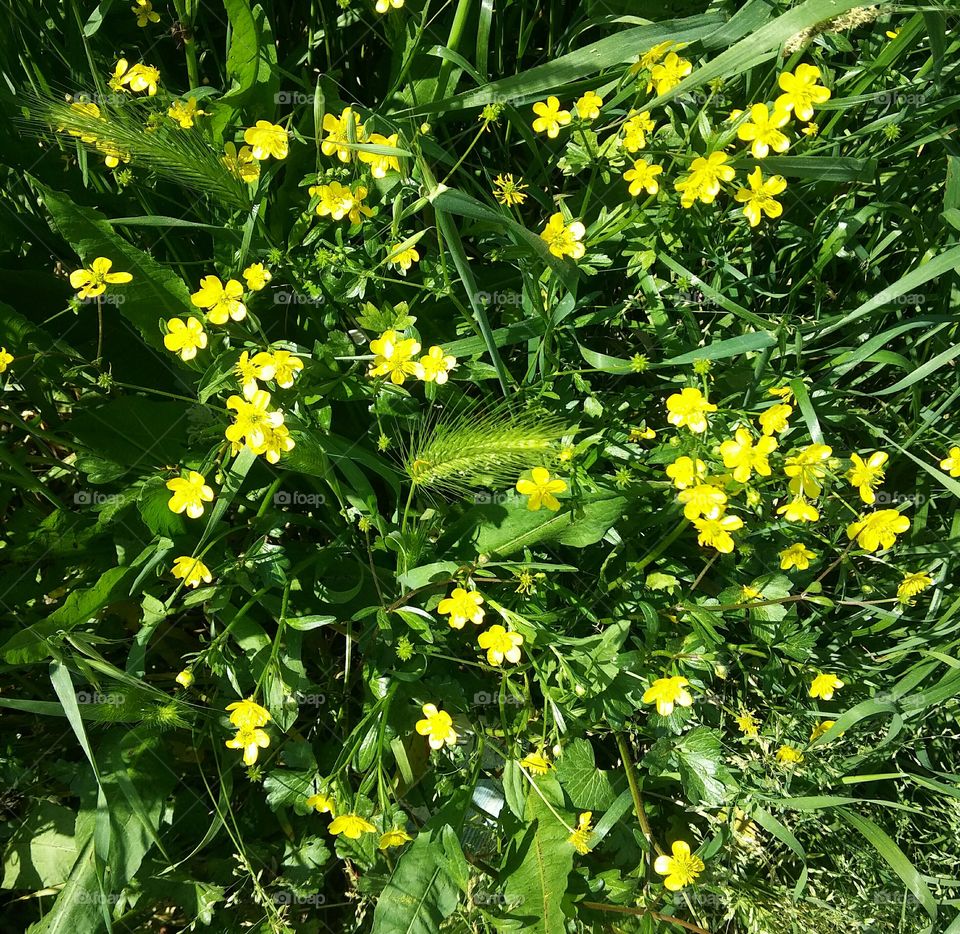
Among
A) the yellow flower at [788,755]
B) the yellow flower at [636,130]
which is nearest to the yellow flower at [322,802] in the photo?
the yellow flower at [788,755]

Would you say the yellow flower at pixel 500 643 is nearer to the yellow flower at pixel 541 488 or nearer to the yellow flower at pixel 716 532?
the yellow flower at pixel 541 488

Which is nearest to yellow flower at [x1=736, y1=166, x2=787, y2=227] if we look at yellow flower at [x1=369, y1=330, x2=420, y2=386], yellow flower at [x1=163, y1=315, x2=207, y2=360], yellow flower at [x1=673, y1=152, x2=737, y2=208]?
yellow flower at [x1=673, y1=152, x2=737, y2=208]

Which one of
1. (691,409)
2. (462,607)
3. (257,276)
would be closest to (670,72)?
(691,409)

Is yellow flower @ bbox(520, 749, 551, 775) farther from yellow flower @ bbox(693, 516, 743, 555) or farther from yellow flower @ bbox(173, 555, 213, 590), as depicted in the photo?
yellow flower @ bbox(173, 555, 213, 590)

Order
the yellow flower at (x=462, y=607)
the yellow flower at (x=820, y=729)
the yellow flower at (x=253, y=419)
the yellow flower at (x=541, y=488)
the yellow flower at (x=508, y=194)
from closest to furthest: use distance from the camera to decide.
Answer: the yellow flower at (x=253, y=419), the yellow flower at (x=541, y=488), the yellow flower at (x=462, y=607), the yellow flower at (x=508, y=194), the yellow flower at (x=820, y=729)

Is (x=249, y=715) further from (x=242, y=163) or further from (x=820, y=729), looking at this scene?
(x=820, y=729)

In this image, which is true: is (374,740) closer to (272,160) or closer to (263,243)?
(263,243)
